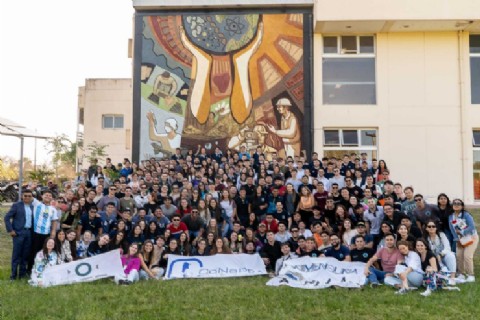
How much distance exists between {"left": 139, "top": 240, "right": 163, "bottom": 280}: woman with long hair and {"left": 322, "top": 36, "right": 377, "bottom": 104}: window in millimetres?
12819

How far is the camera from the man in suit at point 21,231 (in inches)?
361

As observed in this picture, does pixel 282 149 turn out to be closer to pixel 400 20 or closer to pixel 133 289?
pixel 400 20

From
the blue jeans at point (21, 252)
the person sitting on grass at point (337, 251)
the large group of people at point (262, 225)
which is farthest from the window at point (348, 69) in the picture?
the blue jeans at point (21, 252)

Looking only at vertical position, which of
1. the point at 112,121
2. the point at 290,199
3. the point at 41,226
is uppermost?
the point at 112,121

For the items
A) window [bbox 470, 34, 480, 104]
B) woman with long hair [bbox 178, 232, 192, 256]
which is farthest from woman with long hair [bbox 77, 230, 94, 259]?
window [bbox 470, 34, 480, 104]

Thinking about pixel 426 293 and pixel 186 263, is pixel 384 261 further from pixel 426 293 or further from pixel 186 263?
pixel 186 263

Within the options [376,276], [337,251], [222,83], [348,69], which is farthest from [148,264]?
[348,69]

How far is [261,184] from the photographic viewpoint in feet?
40.7

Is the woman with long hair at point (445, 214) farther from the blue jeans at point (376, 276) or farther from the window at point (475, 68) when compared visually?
the window at point (475, 68)

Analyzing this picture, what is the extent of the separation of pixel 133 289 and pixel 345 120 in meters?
14.2

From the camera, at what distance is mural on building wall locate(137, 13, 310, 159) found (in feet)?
63.4

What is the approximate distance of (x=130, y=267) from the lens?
30.1 feet

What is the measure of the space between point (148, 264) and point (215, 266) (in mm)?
1464

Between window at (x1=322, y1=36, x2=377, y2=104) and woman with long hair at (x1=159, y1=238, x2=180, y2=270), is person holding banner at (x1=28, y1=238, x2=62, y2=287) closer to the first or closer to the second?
woman with long hair at (x1=159, y1=238, x2=180, y2=270)
